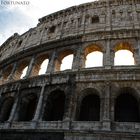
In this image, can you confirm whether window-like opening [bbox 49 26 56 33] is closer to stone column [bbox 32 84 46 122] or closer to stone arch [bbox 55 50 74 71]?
stone arch [bbox 55 50 74 71]

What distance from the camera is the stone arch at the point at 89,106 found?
11.1 meters

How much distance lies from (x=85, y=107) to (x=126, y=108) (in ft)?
6.82

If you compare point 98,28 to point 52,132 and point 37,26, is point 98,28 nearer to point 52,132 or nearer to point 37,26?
point 37,26

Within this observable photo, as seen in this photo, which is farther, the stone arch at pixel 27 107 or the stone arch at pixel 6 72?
the stone arch at pixel 6 72

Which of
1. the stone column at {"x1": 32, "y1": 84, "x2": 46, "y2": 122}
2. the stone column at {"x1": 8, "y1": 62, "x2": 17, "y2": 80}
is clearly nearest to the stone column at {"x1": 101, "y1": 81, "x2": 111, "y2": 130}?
the stone column at {"x1": 32, "y1": 84, "x2": 46, "y2": 122}

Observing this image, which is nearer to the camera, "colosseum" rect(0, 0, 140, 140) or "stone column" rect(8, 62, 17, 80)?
"colosseum" rect(0, 0, 140, 140)

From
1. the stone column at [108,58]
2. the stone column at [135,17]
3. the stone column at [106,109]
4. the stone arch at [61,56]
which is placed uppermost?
the stone column at [135,17]

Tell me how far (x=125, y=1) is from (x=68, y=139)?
10638mm

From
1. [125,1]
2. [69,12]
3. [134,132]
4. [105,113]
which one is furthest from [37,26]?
[134,132]

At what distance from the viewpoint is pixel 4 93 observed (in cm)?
1429

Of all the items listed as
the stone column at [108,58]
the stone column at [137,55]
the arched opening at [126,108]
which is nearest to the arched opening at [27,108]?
the stone column at [108,58]

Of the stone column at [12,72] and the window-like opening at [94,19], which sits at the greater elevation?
the window-like opening at [94,19]

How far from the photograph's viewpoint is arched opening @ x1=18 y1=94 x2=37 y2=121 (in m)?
12.7

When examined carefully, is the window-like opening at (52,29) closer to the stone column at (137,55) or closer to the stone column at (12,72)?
the stone column at (12,72)
